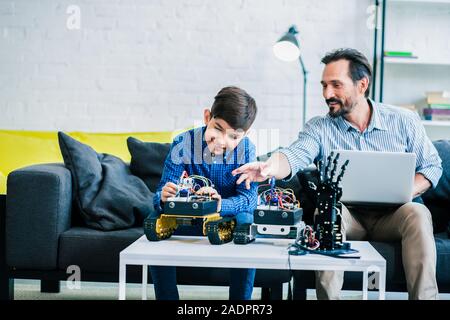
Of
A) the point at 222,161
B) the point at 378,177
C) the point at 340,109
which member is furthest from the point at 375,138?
the point at 222,161

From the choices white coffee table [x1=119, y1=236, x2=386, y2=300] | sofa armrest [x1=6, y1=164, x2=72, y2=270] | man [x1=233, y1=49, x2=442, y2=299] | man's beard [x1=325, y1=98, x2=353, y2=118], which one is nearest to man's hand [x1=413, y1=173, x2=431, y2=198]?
man [x1=233, y1=49, x2=442, y2=299]

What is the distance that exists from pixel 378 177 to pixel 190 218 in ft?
2.51

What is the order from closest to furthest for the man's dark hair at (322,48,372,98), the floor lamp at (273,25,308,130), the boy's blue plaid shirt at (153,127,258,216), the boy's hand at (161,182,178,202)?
1. the boy's hand at (161,182,178,202)
2. the boy's blue plaid shirt at (153,127,258,216)
3. the man's dark hair at (322,48,372,98)
4. the floor lamp at (273,25,308,130)

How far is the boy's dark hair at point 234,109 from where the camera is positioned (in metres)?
2.15

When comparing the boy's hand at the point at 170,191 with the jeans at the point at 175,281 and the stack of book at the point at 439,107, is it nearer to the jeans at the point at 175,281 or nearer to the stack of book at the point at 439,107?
the jeans at the point at 175,281

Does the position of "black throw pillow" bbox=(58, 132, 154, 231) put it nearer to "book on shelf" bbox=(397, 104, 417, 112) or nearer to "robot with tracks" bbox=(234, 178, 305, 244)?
"robot with tracks" bbox=(234, 178, 305, 244)

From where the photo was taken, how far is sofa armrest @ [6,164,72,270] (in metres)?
2.58

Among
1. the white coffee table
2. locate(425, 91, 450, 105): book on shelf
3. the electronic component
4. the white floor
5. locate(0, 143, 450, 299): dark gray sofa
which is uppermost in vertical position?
locate(425, 91, 450, 105): book on shelf

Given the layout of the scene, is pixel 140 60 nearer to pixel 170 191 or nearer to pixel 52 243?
pixel 52 243

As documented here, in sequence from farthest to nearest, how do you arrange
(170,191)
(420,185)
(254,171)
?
1. (420,185)
2. (254,171)
3. (170,191)

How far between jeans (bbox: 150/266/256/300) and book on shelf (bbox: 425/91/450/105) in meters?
2.34

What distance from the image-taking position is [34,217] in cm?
260

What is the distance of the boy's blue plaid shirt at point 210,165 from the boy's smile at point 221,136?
65 mm
